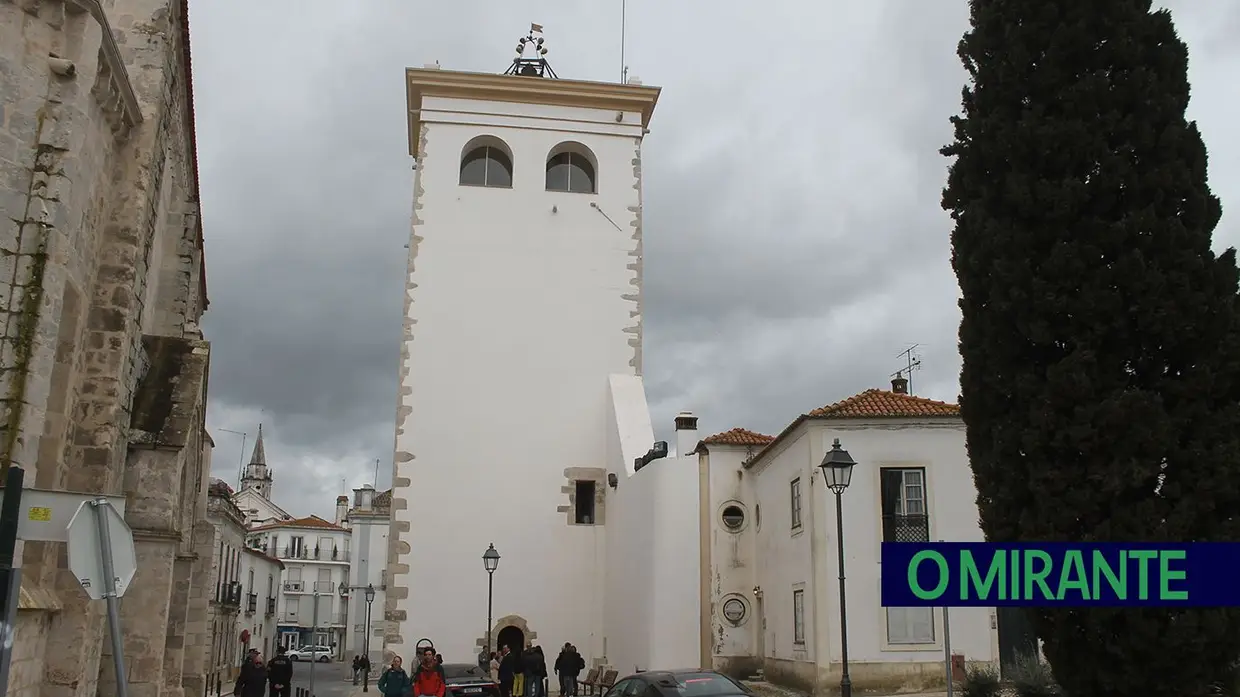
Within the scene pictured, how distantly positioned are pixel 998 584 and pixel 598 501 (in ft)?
47.9

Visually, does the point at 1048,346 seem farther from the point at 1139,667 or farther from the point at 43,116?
the point at 43,116

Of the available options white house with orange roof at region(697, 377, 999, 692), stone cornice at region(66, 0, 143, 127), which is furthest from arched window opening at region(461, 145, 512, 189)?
stone cornice at region(66, 0, 143, 127)

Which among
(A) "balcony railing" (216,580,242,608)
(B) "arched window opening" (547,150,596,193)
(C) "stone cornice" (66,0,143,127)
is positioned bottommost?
(A) "balcony railing" (216,580,242,608)

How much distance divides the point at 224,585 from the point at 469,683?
2069 centimetres

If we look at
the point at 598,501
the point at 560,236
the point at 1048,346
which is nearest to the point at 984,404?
the point at 1048,346

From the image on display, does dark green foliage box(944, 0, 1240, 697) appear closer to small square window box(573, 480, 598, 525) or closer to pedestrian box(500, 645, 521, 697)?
pedestrian box(500, 645, 521, 697)

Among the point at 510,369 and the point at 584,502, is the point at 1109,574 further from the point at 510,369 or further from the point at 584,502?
the point at 510,369

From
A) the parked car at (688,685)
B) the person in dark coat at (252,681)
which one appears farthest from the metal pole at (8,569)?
the person in dark coat at (252,681)

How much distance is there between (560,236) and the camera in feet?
72.8

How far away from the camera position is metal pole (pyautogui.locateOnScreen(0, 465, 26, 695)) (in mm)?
4301

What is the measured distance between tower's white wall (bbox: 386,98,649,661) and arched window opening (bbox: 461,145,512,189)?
411mm

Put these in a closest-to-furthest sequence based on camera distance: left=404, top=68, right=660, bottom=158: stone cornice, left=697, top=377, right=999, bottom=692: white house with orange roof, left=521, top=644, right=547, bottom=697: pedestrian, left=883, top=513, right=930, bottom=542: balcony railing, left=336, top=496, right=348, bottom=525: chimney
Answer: left=697, top=377, right=999, bottom=692: white house with orange roof < left=883, top=513, right=930, bottom=542: balcony railing < left=521, top=644, right=547, bottom=697: pedestrian < left=404, top=68, right=660, bottom=158: stone cornice < left=336, top=496, right=348, bottom=525: chimney

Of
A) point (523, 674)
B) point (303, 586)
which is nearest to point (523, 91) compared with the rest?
point (523, 674)

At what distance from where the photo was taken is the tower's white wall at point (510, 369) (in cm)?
2003
